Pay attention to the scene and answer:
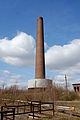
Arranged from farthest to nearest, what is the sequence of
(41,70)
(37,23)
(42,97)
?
(37,23) → (41,70) → (42,97)

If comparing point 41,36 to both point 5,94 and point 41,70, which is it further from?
point 5,94

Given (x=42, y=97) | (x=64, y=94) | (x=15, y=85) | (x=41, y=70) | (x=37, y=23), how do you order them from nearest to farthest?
(x=42, y=97)
(x=64, y=94)
(x=15, y=85)
(x=41, y=70)
(x=37, y=23)

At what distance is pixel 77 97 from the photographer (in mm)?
27312

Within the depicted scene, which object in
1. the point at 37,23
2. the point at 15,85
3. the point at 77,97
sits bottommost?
the point at 77,97

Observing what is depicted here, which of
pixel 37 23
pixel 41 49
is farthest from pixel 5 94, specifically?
pixel 37 23

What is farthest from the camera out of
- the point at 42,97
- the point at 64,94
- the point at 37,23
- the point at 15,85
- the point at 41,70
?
the point at 37,23

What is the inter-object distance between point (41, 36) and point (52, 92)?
12.2 meters

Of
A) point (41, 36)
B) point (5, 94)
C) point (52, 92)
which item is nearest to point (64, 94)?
point (52, 92)

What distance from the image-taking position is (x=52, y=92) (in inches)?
1021

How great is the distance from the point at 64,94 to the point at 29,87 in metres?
8.90

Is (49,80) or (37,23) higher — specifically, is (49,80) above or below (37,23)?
below

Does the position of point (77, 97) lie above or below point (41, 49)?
below

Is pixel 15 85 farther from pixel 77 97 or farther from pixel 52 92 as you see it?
pixel 77 97

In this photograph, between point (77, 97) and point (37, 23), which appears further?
point (37, 23)
